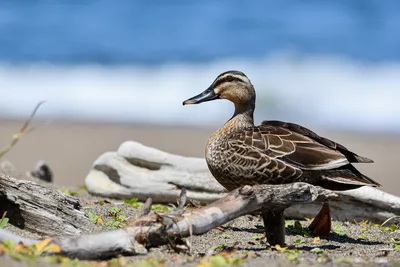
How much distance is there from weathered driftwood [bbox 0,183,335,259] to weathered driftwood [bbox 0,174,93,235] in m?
0.69

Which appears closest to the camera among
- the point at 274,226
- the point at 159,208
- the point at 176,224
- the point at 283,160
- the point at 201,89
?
the point at 176,224

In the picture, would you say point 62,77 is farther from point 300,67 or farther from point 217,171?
point 217,171

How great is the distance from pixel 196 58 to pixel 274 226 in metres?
17.6

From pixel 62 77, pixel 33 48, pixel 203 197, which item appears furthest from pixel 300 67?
pixel 203 197

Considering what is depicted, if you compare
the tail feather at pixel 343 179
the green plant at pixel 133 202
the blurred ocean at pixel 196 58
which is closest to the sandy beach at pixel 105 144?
the blurred ocean at pixel 196 58

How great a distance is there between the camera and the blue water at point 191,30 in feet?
77.0

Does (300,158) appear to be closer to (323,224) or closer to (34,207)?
(323,224)

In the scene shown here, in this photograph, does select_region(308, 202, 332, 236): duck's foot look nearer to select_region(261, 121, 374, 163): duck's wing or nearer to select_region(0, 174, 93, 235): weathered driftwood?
select_region(261, 121, 374, 163): duck's wing

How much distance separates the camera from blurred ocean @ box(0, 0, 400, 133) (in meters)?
17.7

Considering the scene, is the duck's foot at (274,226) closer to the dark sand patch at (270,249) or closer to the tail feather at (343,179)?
the dark sand patch at (270,249)

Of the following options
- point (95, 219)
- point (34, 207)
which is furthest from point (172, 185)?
point (34, 207)

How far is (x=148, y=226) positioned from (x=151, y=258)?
0.69 ft

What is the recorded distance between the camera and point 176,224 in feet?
16.4

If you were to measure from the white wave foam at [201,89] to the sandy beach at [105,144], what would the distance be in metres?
1.18
